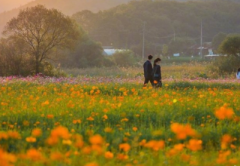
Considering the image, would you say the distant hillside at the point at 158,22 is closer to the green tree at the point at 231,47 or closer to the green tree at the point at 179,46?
the green tree at the point at 179,46

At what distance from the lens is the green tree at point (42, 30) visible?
31391 millimetres

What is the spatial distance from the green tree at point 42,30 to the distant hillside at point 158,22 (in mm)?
55133

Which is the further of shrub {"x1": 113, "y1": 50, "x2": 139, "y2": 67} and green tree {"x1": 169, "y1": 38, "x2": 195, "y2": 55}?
green tree {"x1": 169, "y1": 38, "x2": 195, "y2": 55}

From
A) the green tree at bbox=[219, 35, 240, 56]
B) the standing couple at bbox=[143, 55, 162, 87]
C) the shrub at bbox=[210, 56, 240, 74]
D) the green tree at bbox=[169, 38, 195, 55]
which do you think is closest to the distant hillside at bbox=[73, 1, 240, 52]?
the green tree at bbox=[169, 38, 195, 55]

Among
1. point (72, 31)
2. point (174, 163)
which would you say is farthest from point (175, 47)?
point (174, 163)

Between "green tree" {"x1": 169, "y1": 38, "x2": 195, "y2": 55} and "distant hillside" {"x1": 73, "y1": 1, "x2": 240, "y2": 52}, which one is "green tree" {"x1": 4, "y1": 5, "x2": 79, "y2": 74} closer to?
"distant hillside" {"x1": 73, "y1": 1, "x2": 240, "y2": 52}

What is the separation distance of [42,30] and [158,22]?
75.4 m

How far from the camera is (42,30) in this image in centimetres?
3180

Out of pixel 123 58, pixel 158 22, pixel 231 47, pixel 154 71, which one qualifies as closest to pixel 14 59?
pixel 154 71

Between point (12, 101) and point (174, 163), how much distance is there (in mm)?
6449

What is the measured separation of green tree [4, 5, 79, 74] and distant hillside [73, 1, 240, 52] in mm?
55133

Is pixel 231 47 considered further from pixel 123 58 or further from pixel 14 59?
pixel 123 58

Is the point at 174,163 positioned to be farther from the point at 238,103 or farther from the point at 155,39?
the point at 155,39

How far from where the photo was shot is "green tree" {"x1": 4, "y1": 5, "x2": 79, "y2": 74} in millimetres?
31391
